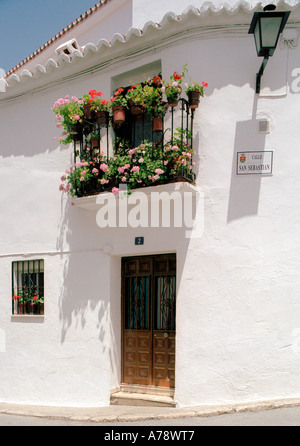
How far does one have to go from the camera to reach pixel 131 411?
6.86 metres

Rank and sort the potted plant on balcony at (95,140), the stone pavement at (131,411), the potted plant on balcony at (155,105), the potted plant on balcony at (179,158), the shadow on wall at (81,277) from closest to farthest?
1. the stone pavement at (131,411)
2. the potted plant on balcony at (179,158)
3. the potted plant on balcony at (155,105)
4. the potted plant on balcony at (95,140)
5. the shadow on wall at (81,277)

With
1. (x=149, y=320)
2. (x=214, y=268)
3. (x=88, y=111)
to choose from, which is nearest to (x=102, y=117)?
(x=88, y=111)

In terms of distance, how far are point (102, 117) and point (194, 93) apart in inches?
58.9

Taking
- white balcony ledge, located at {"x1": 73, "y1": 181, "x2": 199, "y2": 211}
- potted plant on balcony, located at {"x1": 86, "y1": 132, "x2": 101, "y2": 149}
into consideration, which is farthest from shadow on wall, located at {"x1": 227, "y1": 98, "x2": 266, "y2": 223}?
potted plant on balcony, located at {"x1": 86, "y1": 132, "x2": 101, "y2": 149}

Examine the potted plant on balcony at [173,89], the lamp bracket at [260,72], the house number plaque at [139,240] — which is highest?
the lamp bracket at [260,72]

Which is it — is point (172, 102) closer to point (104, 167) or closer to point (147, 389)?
point (104, 167)

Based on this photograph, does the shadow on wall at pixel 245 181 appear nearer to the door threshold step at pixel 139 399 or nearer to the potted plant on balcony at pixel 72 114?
the potted plant on balcony at pixel 72 114

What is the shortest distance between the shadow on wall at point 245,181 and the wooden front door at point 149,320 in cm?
133

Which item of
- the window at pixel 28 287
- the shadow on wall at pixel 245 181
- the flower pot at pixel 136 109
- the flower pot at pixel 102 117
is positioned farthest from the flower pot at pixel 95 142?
the window at pixel 28 287

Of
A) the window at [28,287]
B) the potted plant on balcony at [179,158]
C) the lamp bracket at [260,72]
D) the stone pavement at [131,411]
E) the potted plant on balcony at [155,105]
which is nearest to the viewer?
the stone pavement at [131,411]

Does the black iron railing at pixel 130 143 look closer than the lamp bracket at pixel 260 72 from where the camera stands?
No

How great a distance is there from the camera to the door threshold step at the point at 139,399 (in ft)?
22.8

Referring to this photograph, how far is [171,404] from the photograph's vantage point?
6832mm
